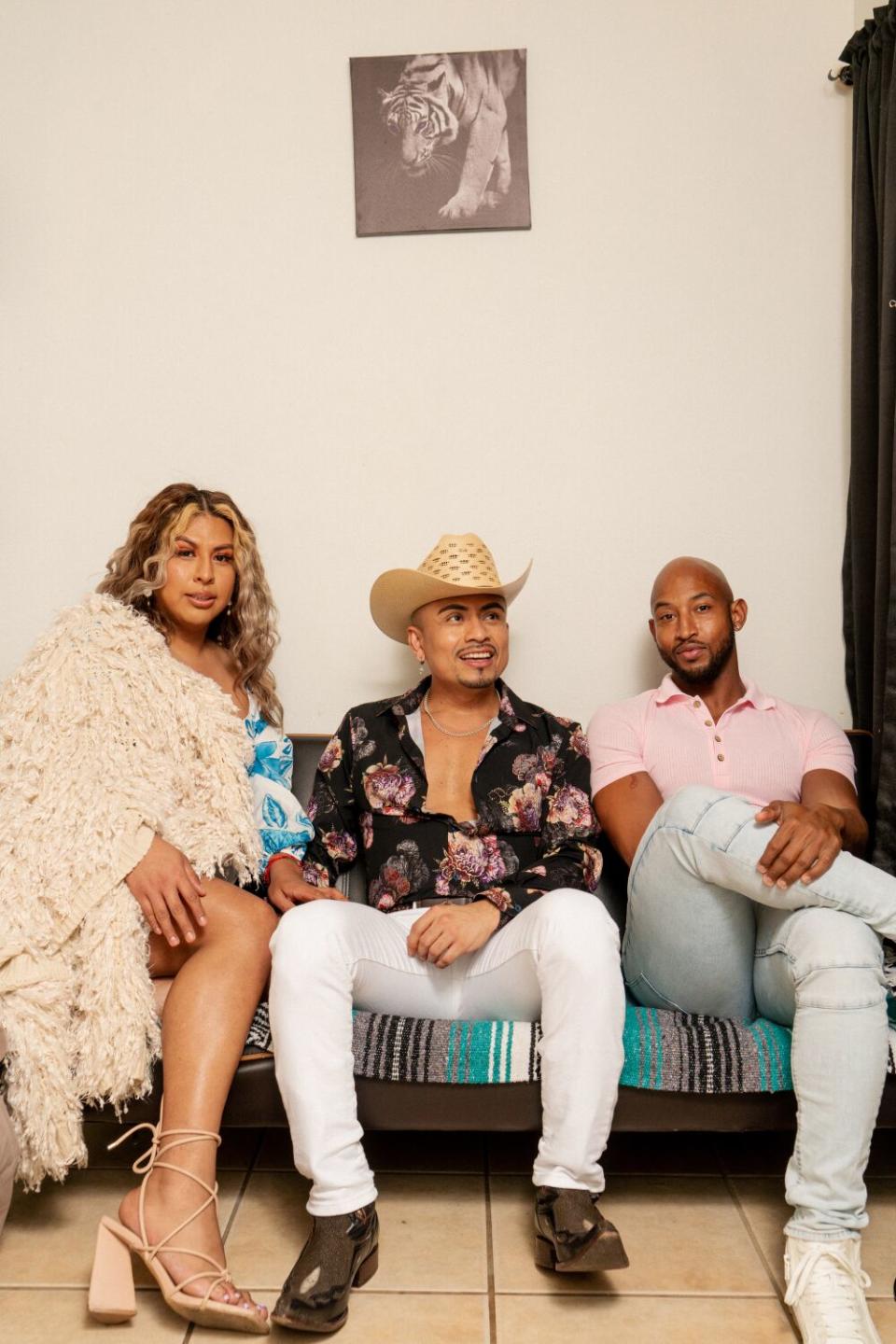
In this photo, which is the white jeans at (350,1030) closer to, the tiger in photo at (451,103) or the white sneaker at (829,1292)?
the white sneaker at (829,1292)

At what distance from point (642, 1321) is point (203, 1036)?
0.77 metres

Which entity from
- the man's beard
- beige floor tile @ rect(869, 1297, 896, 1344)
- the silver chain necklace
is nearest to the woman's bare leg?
the silver chain necklace

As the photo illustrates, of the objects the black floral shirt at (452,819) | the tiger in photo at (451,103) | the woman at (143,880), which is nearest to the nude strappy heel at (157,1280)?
the woman at (143,880)

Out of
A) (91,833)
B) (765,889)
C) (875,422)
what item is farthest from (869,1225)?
(875,422)

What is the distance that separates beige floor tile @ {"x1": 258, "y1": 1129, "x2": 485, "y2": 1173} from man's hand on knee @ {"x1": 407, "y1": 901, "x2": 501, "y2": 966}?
47 cm

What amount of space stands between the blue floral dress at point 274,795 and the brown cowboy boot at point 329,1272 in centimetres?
74

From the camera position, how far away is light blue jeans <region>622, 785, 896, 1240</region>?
1677 mm

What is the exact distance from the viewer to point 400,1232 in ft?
6.25

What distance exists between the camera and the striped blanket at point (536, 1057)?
184 cm

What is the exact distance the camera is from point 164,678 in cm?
221

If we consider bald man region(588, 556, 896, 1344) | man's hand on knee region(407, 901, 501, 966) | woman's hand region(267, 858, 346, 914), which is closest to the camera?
bald man region(588, 556, 896, 1344)

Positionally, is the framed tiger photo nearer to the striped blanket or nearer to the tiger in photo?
the tiger in photo

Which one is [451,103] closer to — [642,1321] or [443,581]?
[443,581]

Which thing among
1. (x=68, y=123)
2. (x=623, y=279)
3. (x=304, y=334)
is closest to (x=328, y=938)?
(x=304, y=334)
